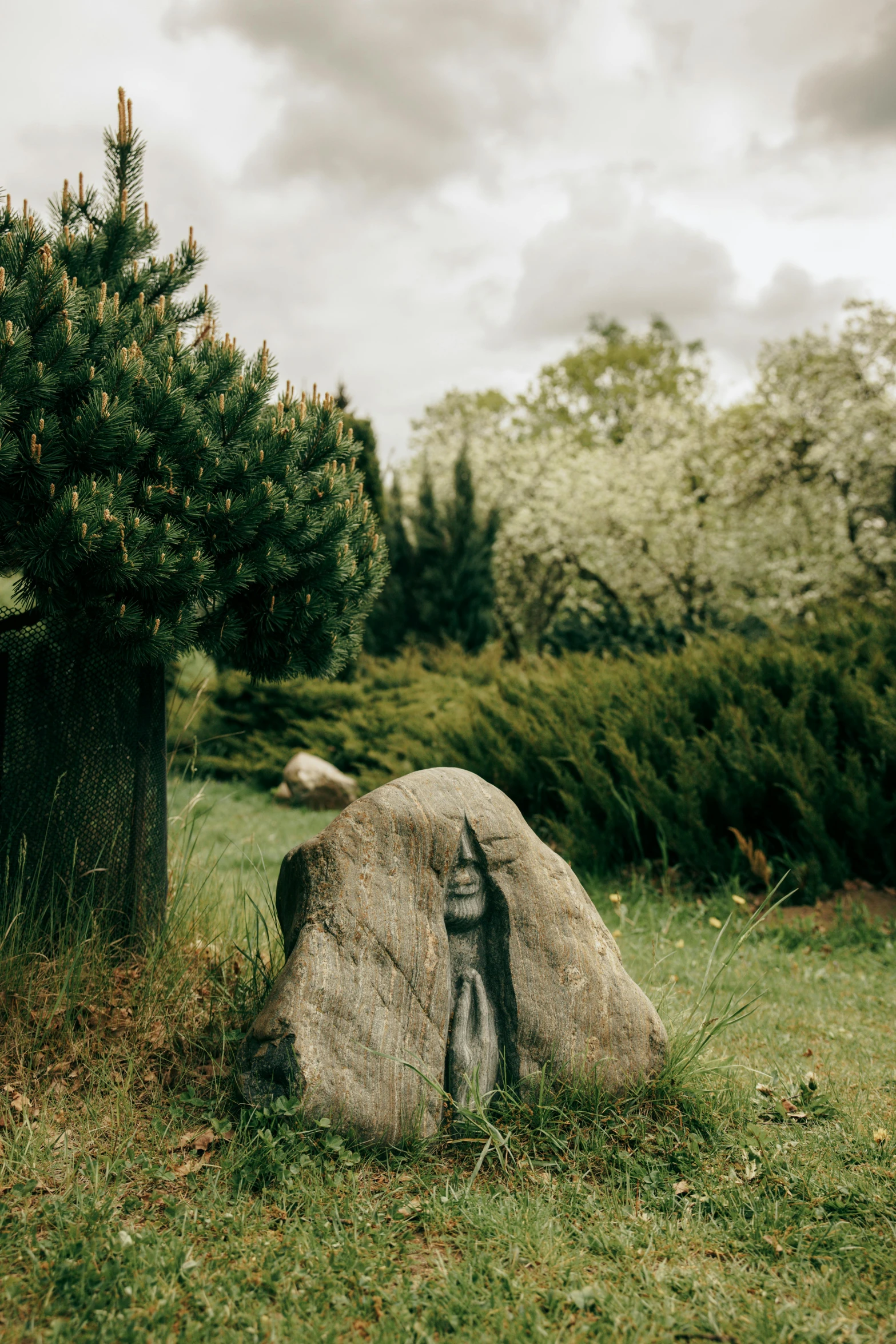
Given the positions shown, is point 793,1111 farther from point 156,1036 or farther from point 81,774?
point 81,774

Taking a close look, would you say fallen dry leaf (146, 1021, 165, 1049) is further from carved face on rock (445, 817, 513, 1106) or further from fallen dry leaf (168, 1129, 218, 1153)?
carved face on rock (445, 817, 513, 1106)

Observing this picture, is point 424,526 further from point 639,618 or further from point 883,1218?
point 883,1218

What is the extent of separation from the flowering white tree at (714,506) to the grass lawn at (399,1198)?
928cm

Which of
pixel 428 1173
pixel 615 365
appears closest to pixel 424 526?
pixel 428 1173

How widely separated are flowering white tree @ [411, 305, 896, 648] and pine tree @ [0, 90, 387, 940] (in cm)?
898

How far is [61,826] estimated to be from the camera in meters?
3.53

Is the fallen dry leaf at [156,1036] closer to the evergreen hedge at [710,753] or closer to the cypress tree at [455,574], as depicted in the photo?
the evergreen hedge at [710,753]

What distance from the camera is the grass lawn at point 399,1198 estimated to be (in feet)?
7.06

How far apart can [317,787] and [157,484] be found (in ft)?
20.2

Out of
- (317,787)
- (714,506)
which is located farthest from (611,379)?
(317,787)

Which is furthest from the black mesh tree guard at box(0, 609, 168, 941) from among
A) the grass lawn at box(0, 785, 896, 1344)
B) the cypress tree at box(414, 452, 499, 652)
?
the cypress tree at box(414, 452, 499, 652)

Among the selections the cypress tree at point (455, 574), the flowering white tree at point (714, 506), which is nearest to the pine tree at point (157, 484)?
the flowering white tree at point (714, 506)

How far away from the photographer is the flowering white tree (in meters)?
15.5

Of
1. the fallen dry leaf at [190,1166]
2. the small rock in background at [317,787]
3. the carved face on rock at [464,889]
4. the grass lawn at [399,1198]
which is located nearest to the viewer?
the grass lawn at [399,1198]
